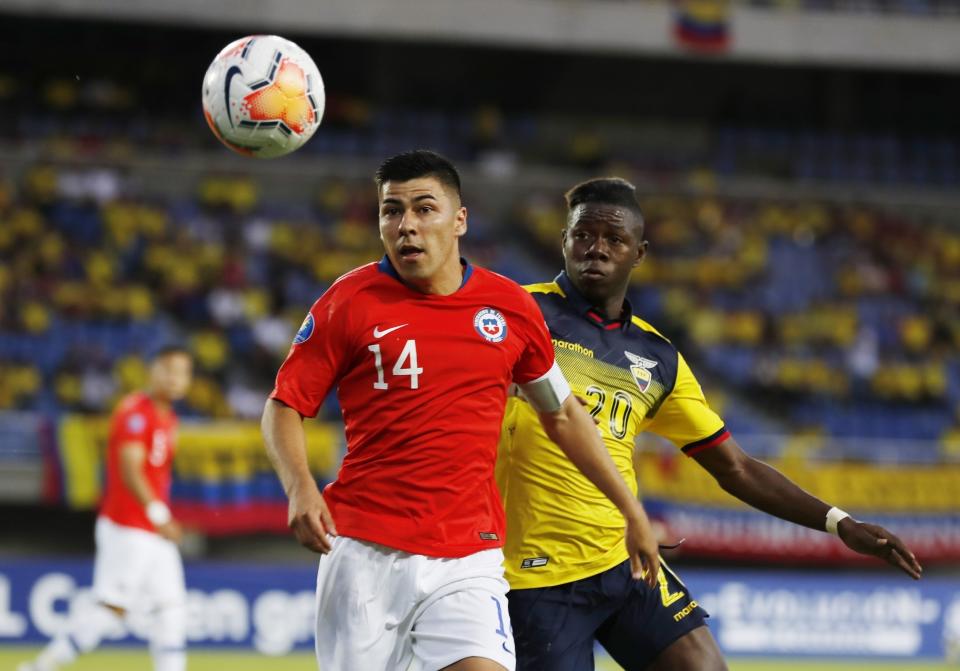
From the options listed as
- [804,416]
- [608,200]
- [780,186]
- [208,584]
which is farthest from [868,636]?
[780,186]

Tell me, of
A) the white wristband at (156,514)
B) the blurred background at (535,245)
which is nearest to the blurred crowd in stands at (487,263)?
the blurred background at (535,245)

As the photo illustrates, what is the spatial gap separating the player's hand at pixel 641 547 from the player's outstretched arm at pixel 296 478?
3.17 feet

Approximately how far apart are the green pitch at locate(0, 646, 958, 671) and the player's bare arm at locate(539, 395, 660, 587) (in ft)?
23.2

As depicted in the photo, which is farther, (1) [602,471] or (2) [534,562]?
(2) [534,562]

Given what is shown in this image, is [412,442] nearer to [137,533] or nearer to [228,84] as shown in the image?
[228,84]

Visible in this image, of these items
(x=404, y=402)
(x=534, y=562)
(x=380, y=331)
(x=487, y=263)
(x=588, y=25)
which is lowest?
(x=534, y=562)

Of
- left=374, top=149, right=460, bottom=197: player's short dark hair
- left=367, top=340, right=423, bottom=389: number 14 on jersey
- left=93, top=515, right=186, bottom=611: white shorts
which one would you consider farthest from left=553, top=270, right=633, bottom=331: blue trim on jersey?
left=93, top=515, right=186, bottom=611: white shorts

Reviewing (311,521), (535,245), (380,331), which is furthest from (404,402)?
(535,245)

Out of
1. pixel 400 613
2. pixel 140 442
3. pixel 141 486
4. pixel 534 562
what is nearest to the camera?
pixel 400 613

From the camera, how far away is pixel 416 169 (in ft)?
14.0

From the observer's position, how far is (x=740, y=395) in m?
20.8

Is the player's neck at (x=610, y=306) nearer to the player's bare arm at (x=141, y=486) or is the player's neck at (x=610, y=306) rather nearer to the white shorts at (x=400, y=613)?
the white shorts at (x=400, y=613)

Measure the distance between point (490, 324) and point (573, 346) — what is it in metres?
0.82

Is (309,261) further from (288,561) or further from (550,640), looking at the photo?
(550,640)
